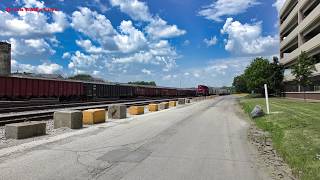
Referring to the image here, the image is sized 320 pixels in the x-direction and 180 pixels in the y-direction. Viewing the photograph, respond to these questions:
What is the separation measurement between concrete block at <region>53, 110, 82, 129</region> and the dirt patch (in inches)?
297

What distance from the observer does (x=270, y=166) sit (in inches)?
359

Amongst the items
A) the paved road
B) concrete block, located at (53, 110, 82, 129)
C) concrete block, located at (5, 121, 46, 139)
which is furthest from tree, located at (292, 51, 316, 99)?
concrete block, located at (5, 121, 46, 139)

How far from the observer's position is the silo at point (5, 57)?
2660 inches

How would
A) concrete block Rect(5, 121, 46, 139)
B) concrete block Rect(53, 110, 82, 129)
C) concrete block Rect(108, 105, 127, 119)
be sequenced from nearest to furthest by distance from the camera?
concrete block Rect(5, 121, 46, 139)
concrete block Rect(53, 110, 82, 129)
concrete block Rect(108, 105, 127, 119)

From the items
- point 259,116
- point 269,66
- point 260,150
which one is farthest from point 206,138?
point 269,66

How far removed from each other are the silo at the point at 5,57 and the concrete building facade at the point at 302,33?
50.2 meters

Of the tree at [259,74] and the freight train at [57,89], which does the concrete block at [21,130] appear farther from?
the tree at [259,74]

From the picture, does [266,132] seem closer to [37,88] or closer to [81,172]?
[81,172]

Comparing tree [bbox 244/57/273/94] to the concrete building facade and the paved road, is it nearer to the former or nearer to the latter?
the concrete building facade

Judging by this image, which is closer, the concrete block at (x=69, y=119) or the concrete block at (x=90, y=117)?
the concrete block at (x=69, y=119)

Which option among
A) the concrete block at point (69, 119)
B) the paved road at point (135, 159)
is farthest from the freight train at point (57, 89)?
the paved road at point (135, 159)

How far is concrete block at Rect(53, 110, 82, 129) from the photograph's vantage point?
16625mm

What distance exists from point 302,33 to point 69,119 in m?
51.5

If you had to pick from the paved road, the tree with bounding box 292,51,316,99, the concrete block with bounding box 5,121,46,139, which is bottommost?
the paved road
